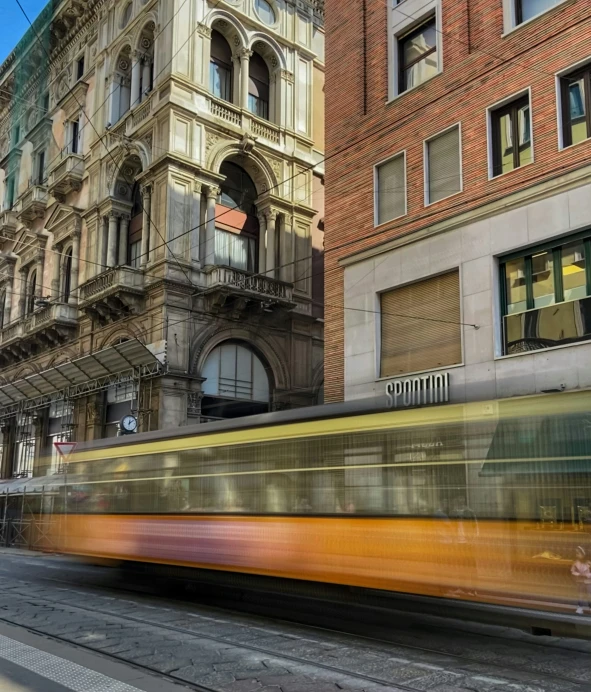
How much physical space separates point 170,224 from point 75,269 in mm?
6718

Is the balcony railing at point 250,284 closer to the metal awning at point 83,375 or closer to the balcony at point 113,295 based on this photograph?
the balcony at point 113,295

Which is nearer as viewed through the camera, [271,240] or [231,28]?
[271,240]

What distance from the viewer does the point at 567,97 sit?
44.2 feet

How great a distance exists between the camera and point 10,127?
1492 inches

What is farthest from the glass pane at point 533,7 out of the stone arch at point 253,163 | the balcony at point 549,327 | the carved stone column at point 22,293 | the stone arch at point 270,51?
the carved stone column at point 22,293

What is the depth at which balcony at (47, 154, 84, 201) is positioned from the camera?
30.1 metres

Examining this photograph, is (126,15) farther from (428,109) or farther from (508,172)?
(508,172)

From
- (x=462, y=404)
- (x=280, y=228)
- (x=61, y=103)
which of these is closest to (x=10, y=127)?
(x=61, y=103)

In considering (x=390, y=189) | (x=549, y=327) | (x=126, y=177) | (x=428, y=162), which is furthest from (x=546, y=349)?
(x=126, y=177)

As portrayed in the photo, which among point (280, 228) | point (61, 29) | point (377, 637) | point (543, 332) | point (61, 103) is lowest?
point (377, 637)

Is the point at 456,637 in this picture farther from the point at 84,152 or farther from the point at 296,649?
the point at 84,152

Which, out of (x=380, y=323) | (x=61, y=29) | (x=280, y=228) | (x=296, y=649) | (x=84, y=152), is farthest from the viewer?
(x=61, y=29)

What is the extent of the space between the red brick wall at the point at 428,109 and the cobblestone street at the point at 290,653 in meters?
8.44

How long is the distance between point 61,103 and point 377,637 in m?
30.8
